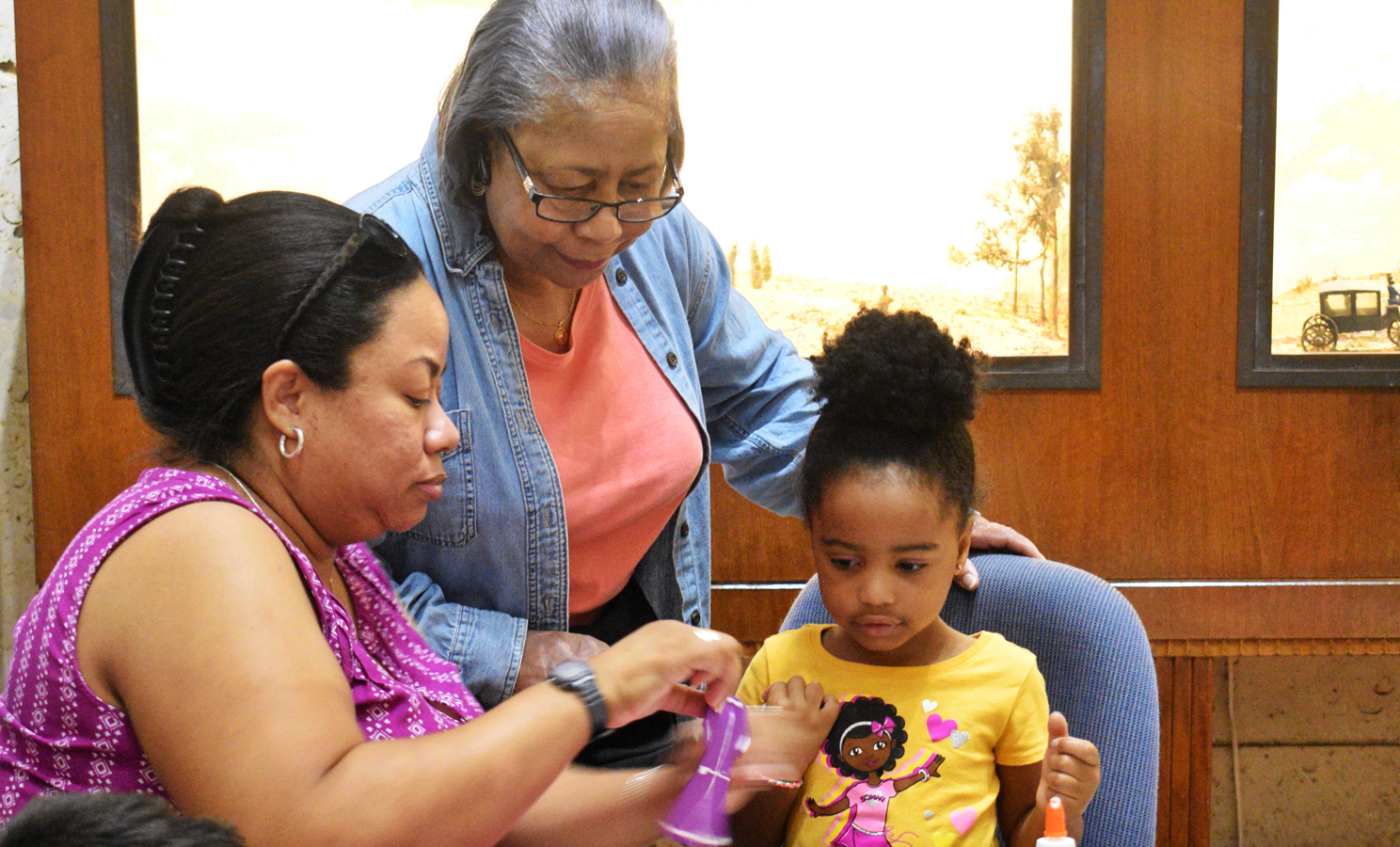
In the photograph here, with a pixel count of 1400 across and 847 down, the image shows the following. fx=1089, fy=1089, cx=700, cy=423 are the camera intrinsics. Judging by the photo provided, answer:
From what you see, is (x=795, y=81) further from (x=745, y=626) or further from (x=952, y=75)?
(x=745, y=626)

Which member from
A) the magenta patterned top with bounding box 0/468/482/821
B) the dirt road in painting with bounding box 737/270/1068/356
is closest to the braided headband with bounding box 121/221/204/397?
the magenta patterned top with bounding box 0/468/482/821

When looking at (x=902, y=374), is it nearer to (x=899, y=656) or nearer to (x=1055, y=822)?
(x=899, y=656)

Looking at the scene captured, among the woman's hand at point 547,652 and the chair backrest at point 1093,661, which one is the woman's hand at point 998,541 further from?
the woman's hand at point 547,652

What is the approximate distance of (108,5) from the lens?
2469 mm

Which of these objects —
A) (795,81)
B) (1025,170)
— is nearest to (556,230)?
(795,81)

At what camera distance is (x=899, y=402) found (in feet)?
5.25

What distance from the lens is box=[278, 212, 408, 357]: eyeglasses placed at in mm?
1038

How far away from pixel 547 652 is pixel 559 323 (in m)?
0.51

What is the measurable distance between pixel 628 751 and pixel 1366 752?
2.61 meters

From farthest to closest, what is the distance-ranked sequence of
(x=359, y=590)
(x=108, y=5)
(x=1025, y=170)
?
(x=1025, y=170) → (x=108, y=5) → (x=359, y=590)

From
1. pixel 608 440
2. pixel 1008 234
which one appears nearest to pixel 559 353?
pixel 608 440

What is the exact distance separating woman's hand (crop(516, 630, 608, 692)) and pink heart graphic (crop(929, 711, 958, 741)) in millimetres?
483

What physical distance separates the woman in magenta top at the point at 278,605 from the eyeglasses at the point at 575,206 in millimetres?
300

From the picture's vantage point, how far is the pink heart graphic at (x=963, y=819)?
1.47 m
